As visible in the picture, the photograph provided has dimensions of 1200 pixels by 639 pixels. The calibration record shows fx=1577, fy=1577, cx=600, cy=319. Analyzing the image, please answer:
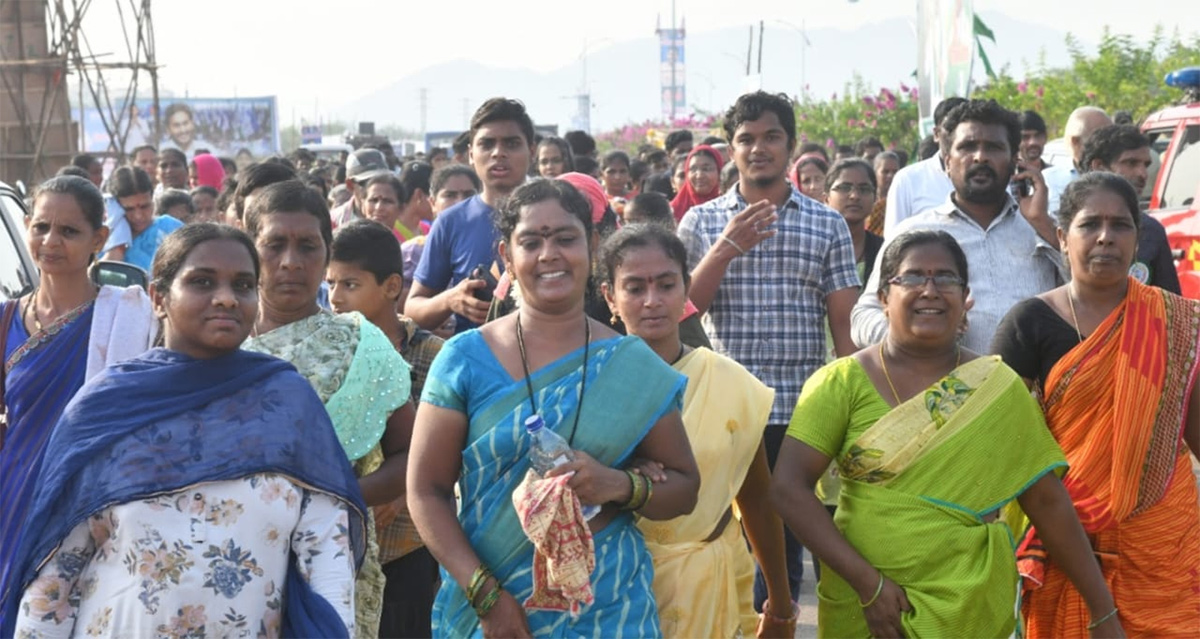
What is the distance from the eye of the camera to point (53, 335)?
456 centimetres

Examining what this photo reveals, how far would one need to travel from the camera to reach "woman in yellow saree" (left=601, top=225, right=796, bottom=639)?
4.25 m

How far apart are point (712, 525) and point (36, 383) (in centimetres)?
197

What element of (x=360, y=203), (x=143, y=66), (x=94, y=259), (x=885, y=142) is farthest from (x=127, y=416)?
(x=143, y=66)

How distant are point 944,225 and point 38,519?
3.30 metres

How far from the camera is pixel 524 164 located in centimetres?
638

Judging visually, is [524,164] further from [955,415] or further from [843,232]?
[955,415]

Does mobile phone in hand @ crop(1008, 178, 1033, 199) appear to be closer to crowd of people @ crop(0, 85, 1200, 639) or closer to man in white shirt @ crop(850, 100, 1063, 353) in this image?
crowd of people @ crop(0, 85, 1200, 639)

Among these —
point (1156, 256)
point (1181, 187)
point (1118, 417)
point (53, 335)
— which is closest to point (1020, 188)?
point (1156, 256)

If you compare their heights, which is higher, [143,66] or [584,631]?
[143,66]

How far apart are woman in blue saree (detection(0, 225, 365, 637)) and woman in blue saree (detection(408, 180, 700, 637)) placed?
0.27 meters

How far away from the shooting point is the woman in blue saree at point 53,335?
14.7 ft

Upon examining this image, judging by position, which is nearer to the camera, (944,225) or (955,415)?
(955,415)

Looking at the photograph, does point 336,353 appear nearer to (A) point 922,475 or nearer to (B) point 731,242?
(A) point 922,475

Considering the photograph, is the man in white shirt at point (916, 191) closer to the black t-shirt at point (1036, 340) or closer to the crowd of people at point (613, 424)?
the crowd of people at point (613, 424)
